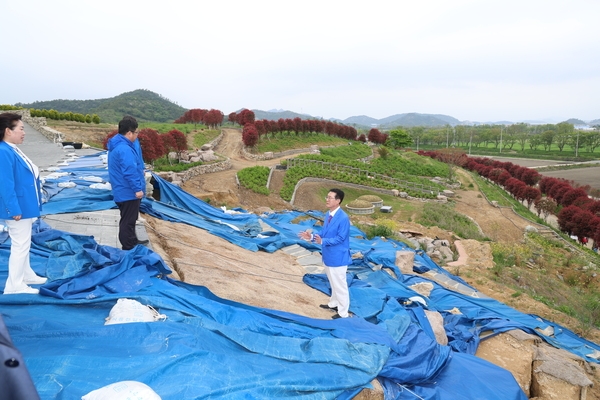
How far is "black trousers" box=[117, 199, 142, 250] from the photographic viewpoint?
4.77 meters

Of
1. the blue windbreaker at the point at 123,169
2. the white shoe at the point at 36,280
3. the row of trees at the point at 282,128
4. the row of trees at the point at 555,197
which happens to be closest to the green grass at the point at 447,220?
the row of trees at the point at 555,197

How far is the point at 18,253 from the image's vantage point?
3.30 metres

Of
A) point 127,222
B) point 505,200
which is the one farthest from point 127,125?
point 505,200

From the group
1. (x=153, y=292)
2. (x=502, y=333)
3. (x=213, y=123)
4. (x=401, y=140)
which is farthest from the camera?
(x=401, y=140)

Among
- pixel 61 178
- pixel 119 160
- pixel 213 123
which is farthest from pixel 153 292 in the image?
pixel 213 123

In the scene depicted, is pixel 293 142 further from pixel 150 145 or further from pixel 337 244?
pixel 337 244

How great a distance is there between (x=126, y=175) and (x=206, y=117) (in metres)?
35.8

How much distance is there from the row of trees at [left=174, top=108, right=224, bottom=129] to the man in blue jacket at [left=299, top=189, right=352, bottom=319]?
118 ft

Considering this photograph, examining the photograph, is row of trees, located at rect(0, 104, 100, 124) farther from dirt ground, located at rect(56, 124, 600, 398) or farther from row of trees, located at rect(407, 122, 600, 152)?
row of trees, located at rect(407, 122, 600, 152)

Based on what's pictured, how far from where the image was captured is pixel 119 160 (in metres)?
4.62

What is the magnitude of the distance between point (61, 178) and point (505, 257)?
11.8 metres

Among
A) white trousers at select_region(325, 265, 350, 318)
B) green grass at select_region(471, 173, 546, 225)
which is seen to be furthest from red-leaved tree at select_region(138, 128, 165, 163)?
green grass at select_region(471, 173, 546, 225)

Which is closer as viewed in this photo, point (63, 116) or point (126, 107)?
point (63, 116)

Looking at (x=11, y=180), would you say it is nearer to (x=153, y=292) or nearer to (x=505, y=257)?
(x=153, y=292)
